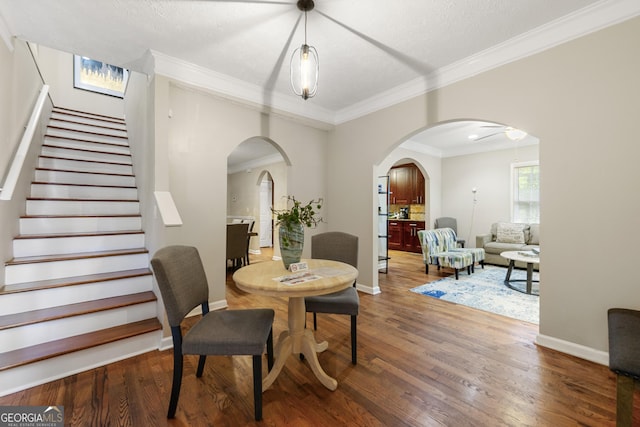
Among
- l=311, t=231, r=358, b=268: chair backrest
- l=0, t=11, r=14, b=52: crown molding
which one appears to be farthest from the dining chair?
l=0, t=11, r=14, b=52: crown molding

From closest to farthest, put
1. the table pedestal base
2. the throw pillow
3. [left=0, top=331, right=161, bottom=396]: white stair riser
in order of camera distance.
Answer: [left=0, top=331, right=161, bottom=396]: white stair riser < the table pedestal base < the throw pillow

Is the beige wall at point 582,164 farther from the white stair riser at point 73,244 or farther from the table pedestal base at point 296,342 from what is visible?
the white stair riser at point 73,244

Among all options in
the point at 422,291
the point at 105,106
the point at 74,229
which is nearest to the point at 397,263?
the point at 422,291

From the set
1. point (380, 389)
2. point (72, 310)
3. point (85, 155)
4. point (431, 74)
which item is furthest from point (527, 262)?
point (85, 155)

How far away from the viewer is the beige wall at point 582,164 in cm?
195

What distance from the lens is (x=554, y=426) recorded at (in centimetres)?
144

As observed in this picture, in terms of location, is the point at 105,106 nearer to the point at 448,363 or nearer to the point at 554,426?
the point at 448,363

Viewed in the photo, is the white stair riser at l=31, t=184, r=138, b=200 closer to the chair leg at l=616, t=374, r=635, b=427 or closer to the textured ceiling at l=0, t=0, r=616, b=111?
the textured ceiling at l=0, t=0, r=616, b=111

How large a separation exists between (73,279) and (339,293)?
7.76 ft

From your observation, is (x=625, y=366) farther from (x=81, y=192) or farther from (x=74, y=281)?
(x=81, y=192)

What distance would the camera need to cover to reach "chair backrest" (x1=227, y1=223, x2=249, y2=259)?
4.66 m

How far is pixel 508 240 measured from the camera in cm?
555

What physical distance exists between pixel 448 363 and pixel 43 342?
10.0 feet

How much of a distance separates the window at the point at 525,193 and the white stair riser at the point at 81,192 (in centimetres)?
732
